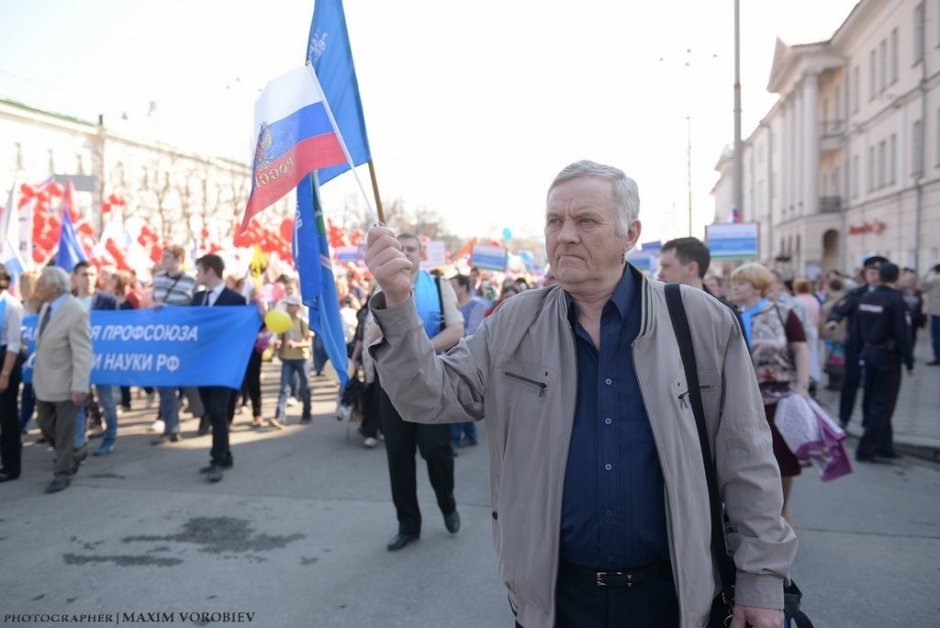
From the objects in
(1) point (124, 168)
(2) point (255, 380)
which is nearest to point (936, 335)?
(2) point (255, 380)

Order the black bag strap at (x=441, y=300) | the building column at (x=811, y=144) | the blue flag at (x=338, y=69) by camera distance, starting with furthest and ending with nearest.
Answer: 1. the building column at (x=811, y=144)
2. the black bag strap at (x=441, y=300)
3. the blue flag at (x=338, y=69)

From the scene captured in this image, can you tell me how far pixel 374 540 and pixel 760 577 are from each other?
12.1 feet

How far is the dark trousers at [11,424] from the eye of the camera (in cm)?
695

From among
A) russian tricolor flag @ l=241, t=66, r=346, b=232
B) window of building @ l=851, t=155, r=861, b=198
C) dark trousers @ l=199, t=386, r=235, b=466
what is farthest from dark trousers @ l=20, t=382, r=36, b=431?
window of building @ l=851, t=155, r=861, b=198

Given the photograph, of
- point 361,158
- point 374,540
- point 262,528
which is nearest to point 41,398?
point 262,528

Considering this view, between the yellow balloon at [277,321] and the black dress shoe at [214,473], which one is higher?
the yellow balloon at [277,321]

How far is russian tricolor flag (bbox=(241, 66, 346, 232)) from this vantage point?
333 cm

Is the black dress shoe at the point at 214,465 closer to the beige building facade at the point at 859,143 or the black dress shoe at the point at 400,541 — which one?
the black dress shoe at the point at 400,541

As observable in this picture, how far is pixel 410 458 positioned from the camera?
A: 5.21 metres

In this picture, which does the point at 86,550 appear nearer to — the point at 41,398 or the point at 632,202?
the point at 41,398

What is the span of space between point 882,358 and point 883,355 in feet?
0.11

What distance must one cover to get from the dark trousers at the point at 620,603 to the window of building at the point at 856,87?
47.2m

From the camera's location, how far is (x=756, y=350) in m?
5.02

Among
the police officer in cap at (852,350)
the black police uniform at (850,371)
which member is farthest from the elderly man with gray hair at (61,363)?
the black police uniform at (850,371)
